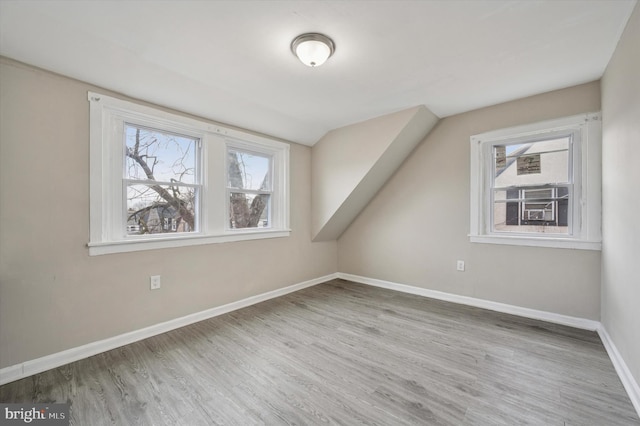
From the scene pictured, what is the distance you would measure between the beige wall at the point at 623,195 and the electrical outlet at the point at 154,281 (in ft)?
11.6

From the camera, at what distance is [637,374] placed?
159cm

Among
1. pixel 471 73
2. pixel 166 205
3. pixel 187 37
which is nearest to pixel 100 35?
pixel 187 37

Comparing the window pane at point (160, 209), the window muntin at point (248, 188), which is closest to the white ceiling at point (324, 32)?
the window muntin at point (248, 188)

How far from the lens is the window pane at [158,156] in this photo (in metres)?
2.50

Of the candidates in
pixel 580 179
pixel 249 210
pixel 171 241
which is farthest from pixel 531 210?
pixel 171 241

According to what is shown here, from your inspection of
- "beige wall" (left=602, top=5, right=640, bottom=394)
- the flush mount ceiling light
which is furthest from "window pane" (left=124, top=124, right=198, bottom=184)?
"beige wall" (left=602, top=5, right=640, bottom=394)

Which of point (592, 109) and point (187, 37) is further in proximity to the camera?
point (592, 109)

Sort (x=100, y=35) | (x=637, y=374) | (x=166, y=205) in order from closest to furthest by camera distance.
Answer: (x=637, y=374), (x=100, y=35), (x=166, y=205)

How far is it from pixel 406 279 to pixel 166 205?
3.12 metres

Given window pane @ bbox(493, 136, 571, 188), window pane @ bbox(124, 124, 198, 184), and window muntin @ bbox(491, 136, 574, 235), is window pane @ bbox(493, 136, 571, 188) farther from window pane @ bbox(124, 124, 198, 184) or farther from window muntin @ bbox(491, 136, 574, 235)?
window pane @ bbox(124, 124, 198, 184)

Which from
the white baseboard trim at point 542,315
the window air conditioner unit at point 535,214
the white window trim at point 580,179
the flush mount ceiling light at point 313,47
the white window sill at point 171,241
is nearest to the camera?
the white baseboard trim at point 542,315

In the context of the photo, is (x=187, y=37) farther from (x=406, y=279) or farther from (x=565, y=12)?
(x=406, y=279)

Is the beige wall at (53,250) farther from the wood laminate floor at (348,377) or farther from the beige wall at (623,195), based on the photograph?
the beige wall at (623,195)

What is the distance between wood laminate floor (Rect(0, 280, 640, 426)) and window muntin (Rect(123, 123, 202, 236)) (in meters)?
1.07
